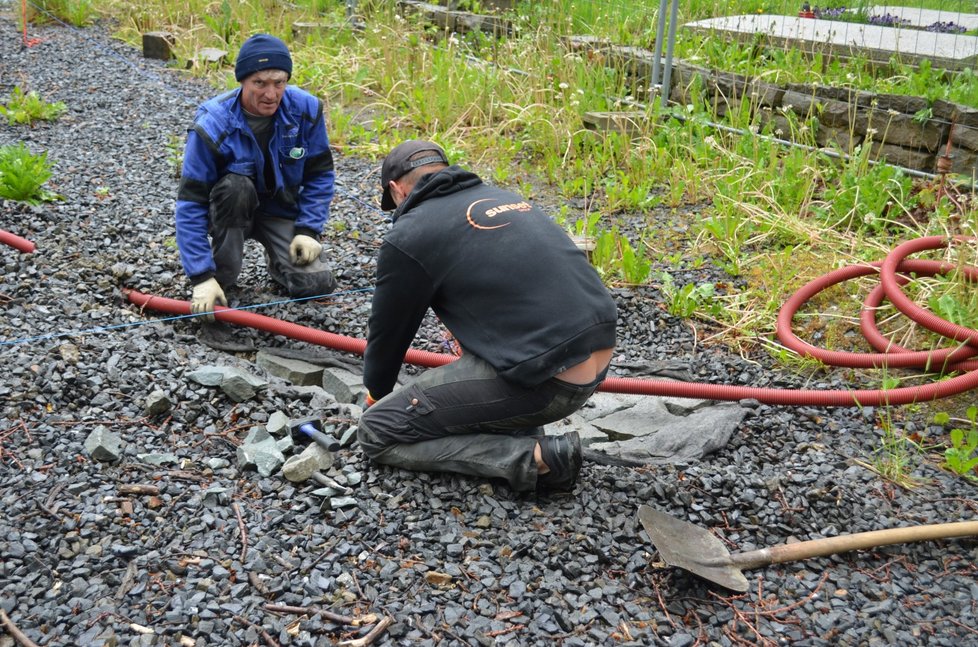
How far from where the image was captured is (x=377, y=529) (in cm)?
275

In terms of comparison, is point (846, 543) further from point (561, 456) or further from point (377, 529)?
point (377, 529)

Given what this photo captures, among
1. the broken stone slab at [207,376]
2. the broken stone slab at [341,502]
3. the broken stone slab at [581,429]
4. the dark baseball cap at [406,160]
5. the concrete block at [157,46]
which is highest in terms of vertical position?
the concrete block at [157,46]

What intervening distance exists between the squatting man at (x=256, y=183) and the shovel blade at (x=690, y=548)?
222cm

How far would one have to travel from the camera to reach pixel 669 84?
6336mm

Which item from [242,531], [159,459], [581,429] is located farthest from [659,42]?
[242,531]

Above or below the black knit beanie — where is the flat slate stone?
above

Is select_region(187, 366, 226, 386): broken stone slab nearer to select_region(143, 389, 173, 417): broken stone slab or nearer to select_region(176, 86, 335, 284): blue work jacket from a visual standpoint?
select_region(143, 389, 173, 417): broken stone slab

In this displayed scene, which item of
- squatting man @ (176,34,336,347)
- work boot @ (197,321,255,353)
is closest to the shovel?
work boot @ (197,321,255,353)

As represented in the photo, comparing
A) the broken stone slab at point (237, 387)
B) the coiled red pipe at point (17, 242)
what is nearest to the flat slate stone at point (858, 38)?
the broken stone slab at point (237, 387)

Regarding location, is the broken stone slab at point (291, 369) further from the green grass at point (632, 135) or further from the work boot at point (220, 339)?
the green grass at point (632, 135)

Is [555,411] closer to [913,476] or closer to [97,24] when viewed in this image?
[913,476]

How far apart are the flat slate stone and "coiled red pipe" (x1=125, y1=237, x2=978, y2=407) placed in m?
2.40

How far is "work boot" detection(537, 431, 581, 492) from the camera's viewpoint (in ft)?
9.37

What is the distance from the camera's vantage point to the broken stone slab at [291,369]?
152 inches
